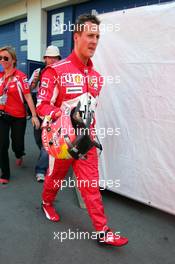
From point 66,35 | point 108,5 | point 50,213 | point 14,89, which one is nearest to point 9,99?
point 14,89

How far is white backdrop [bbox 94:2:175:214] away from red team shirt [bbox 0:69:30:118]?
1.10 metres

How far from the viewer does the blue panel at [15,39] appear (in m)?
9.71

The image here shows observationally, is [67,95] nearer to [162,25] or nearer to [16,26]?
[162,25]

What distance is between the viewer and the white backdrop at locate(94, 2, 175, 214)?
2801 mm

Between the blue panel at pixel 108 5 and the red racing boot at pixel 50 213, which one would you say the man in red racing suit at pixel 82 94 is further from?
the blue panel at pixel 108 5

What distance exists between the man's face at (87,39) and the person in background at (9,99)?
1.38 m

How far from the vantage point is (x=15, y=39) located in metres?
10.1

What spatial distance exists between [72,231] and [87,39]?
5.76 ft

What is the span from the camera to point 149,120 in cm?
297

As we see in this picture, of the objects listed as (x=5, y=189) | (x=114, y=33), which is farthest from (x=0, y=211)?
(x=114, y=33)

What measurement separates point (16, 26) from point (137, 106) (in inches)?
321

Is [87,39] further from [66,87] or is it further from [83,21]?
[66,87]

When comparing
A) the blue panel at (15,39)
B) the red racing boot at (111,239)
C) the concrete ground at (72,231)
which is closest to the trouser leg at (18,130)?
the concrete ground at (72,231)

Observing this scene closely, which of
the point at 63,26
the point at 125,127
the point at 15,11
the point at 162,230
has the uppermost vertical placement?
the point at 15,11
